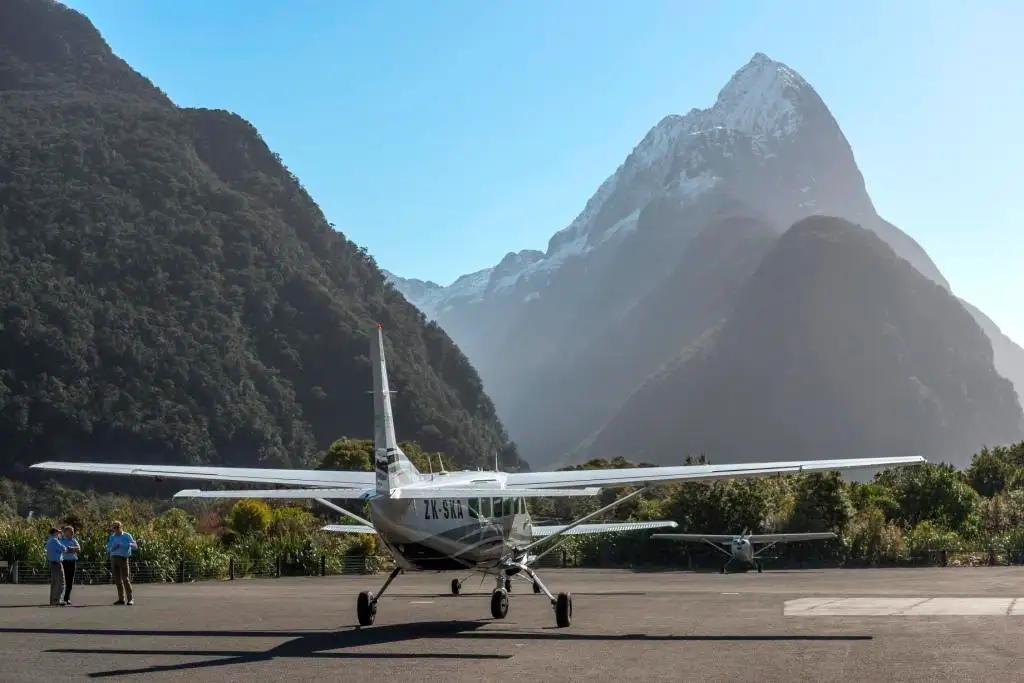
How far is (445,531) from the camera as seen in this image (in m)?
16.2

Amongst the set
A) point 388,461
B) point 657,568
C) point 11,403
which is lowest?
point 657,568

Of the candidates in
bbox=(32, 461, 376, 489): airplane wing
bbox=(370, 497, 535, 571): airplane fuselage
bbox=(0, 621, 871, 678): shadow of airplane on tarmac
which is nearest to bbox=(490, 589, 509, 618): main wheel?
bbox=(0, 621, 871, 678): shadow of airplane on tarmac

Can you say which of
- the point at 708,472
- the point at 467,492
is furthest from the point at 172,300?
the point at 708,472

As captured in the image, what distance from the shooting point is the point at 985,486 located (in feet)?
215

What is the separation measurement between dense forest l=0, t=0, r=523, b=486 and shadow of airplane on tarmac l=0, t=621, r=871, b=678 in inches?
3746

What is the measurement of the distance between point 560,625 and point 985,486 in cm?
5647

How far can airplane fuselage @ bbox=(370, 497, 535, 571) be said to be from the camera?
15711 millimetres

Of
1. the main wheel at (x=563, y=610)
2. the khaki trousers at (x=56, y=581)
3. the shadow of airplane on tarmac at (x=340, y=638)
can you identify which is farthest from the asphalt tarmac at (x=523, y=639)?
the khaki trousers at (x=56, y=581)

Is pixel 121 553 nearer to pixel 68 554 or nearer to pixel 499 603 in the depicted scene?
pixel 68 554

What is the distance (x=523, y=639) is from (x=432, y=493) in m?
2.34

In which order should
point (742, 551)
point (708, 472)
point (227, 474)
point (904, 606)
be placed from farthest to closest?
point (742, 551) → point (904, 606) → point (708, 472) → point (227, 474)

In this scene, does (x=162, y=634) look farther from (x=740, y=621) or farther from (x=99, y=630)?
(x=740, y=621)

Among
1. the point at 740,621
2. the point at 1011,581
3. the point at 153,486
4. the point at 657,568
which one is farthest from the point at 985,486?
the point at 153,486

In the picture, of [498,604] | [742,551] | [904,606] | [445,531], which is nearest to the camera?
[445,531]
